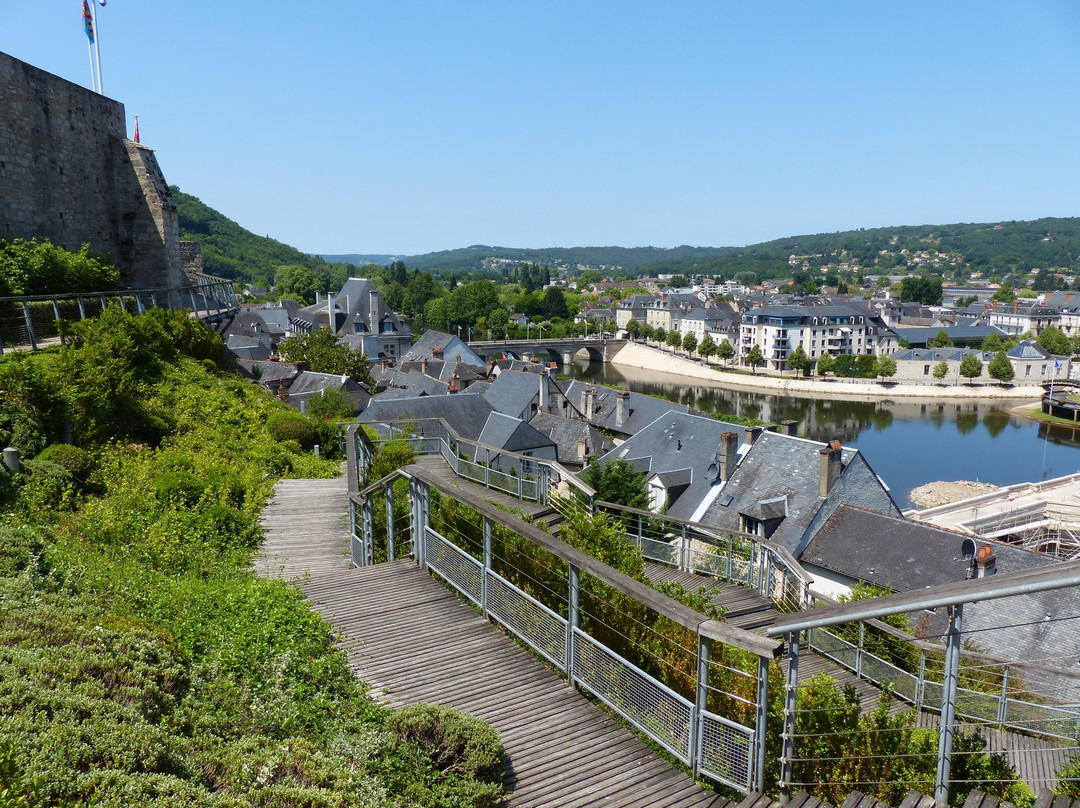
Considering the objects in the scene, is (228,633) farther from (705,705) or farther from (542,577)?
(705,705)

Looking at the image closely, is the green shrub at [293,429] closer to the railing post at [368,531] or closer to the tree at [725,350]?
the railing post at [368,531]

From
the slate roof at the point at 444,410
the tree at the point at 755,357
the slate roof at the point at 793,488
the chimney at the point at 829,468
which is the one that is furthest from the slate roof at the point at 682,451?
the tree at the point at 755,357

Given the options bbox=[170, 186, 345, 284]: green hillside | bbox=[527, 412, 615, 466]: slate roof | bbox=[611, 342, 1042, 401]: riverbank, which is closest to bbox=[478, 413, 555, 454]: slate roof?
bbox=[527, 412, 615, 466]: slate roof

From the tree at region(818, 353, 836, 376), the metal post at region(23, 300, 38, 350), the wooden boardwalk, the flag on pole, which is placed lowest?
the tree at region(818, 353, 836, 376)

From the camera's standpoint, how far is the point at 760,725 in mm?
3787

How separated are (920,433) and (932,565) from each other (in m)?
42.2

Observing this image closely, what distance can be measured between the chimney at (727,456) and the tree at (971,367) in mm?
60119

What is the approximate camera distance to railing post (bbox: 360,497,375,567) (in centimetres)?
826

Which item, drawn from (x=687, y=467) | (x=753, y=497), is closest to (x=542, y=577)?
(x=753, y=497)

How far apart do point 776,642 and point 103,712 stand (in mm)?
3419

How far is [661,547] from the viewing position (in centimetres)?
1030

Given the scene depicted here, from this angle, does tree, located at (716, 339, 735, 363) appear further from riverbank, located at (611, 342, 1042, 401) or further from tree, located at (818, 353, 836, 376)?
tree, located at (818, 353, 836, 376)

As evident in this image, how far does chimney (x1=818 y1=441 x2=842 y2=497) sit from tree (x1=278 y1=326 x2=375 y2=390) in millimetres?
24144

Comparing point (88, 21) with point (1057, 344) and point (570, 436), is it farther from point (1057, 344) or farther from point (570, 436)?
point (1057, 344)
